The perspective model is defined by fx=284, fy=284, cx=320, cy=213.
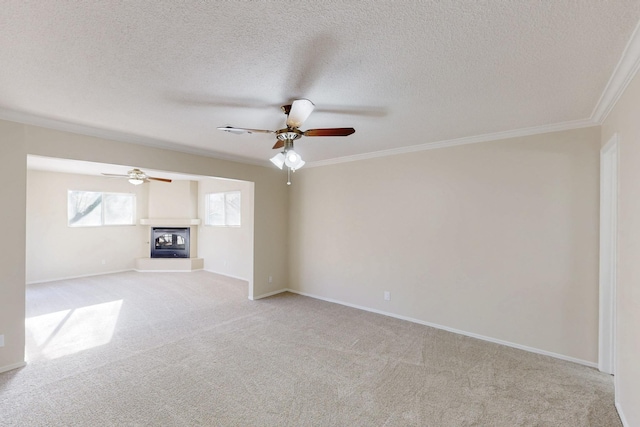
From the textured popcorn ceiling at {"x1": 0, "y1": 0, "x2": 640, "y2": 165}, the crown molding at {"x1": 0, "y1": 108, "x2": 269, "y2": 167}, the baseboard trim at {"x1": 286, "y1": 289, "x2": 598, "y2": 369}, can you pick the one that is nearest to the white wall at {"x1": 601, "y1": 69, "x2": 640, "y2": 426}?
the textured popcorn ceiling at {"x1": 0, "y1": 0, "x2": 640, "y2": 165}

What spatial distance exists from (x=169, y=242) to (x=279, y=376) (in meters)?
Result: 6.23

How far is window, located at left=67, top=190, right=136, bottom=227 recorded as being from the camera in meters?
6.68

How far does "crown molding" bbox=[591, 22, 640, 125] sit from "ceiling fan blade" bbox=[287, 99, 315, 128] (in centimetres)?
187

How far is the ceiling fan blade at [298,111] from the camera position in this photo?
2129 millimetres

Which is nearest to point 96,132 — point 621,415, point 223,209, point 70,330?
point 70,330

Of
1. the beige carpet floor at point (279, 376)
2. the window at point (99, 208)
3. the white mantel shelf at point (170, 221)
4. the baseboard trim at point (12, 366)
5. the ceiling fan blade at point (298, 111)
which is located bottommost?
the beige carpet floor at point (279, 376)

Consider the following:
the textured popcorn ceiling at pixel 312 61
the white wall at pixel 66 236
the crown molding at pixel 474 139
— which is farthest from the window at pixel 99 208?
the crown molding at pixel 474 139

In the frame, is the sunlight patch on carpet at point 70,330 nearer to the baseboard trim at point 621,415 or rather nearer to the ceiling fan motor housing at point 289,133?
the ceiling fan motor housing at point 289,133

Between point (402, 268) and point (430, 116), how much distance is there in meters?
2.21

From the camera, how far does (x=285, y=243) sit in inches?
221

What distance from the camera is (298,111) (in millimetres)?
2201

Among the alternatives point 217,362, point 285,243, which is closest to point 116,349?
point 217,362

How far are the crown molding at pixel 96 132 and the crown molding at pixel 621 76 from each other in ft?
14.3

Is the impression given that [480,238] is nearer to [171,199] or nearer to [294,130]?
[294,130]
